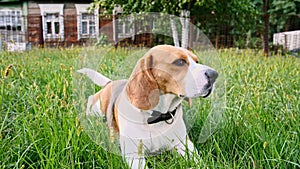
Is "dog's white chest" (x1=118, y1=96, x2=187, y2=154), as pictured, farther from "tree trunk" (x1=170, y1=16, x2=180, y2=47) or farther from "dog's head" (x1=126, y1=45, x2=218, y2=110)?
"tree trunk" (x1=170, y1=16, x2=180, y2=47)

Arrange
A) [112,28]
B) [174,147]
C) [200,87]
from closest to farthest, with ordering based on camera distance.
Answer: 1. [200,87]
2. [112,28]
3. [174,147]

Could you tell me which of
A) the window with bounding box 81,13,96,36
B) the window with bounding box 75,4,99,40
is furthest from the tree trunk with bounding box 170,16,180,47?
the window with bounding box 81,13,96,36

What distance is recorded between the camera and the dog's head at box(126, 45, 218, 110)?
1.13 m

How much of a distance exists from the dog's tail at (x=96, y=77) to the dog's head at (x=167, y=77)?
0.32 meters

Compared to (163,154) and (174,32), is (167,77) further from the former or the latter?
(163,154)

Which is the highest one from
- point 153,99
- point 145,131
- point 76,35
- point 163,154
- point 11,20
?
point 11,20

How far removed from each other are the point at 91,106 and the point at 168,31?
1.75ft

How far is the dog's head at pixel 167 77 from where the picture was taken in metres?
1.13

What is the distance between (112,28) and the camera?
1.33 meters

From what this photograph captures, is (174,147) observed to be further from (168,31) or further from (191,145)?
(168,31)

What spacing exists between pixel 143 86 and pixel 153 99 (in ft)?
0.25

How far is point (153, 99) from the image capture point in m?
1.30

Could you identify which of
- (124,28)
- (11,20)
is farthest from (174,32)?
(11,20)

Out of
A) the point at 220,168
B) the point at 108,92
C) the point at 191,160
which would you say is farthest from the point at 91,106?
the point at 220,168
